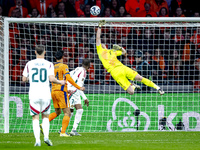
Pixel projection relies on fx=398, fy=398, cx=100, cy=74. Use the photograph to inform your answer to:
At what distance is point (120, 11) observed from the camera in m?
15.4

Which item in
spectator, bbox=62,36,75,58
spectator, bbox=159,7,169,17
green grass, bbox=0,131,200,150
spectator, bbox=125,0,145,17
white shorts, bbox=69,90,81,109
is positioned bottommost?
green grass, bbox=0,131,200,150

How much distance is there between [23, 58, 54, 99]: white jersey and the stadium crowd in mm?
5033

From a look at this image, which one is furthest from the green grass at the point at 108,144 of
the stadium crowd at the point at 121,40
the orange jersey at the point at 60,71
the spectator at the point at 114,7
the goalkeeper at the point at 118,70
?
the spectator at the point at 114,7

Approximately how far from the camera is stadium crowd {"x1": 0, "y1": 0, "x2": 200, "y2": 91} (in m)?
12.5

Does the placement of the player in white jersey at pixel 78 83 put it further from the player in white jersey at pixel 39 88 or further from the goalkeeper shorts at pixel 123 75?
the player in white jersey at pixel 39 88

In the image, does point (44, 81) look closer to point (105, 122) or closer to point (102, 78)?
point (105, 122)

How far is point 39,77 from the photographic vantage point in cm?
641

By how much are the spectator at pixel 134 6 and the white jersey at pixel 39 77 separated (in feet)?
32.6

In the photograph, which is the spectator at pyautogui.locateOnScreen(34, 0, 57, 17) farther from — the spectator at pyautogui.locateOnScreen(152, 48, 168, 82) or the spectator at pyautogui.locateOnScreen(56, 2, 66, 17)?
the spectator at pyautogui.locateOnScreen(152, 48, 168, 82)

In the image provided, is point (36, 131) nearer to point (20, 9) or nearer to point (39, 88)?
point (39, 88)

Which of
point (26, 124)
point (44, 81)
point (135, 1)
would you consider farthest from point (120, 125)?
point (135, 1)

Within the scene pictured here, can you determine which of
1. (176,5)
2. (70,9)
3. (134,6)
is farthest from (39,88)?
(176,5)

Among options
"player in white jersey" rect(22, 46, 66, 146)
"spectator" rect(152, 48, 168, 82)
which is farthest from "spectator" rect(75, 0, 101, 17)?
"player in white jersey" rect(22, 46, 66, 146)

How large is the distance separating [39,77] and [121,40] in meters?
7.21
